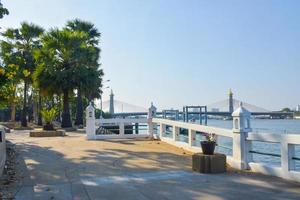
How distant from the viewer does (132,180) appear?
10.3 m

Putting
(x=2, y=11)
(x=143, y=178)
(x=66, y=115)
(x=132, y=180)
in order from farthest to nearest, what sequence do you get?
(x=66, y=115), (x=2, y=11), (x=143, y=178), (x=132, y=180)

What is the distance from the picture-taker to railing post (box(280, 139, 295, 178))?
9992 millimetres

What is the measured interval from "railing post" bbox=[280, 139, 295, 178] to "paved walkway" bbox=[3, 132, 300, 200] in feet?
1.05

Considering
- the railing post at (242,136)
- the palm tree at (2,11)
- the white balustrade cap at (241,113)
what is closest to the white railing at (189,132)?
the railing post at (242,136)

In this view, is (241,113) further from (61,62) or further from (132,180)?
(61,62)

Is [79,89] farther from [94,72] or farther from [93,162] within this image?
[93,162]

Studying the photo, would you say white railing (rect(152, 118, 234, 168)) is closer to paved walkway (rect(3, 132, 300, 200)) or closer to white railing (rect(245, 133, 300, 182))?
paved walkway (rect(3, 132, 300, 200))

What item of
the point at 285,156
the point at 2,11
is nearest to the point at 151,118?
the point at 2,11

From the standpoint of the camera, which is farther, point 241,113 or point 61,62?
point 61,62

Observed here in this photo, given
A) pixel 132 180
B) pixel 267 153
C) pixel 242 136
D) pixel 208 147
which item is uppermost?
pixel 242 136

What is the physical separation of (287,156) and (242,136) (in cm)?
177

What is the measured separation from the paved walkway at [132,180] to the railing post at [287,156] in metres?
0.32

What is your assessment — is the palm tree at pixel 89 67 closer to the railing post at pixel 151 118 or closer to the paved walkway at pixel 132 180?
the railing post at pixel 151 118

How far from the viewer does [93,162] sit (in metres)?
13.4
